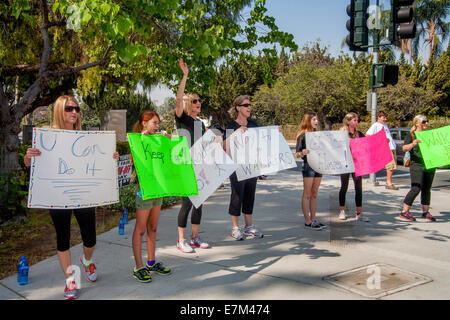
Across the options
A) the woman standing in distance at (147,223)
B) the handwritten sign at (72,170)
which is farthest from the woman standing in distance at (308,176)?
the handwritten sign at (72,170)

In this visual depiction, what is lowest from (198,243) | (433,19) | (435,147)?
(198,243)

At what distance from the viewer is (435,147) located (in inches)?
249

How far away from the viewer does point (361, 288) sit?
3.75 metres

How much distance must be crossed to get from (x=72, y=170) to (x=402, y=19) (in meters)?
7.51

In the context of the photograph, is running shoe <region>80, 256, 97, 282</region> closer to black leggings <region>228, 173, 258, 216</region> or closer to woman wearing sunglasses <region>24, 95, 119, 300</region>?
woman wearing sunglasses <region>24, 95, 119, 300</region>

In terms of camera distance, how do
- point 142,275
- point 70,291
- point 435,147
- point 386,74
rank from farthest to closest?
1. point 386,74
2. point 435,147
3. point 142,275
4. point 70,291

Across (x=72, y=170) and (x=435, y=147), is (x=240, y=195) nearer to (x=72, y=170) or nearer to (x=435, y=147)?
(x=72, y=170)

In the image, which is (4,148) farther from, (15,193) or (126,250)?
(126,250)

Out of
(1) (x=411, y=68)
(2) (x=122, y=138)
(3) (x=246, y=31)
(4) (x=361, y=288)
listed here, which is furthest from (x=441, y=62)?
(4) (x=361, y=288)

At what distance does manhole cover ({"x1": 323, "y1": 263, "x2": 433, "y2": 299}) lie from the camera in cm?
370

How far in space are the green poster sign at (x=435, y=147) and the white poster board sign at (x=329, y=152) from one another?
1258 mm

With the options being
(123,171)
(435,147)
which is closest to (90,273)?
(123,171)

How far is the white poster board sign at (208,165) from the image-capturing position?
4.77 m

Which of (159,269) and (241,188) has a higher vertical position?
(241,188)
